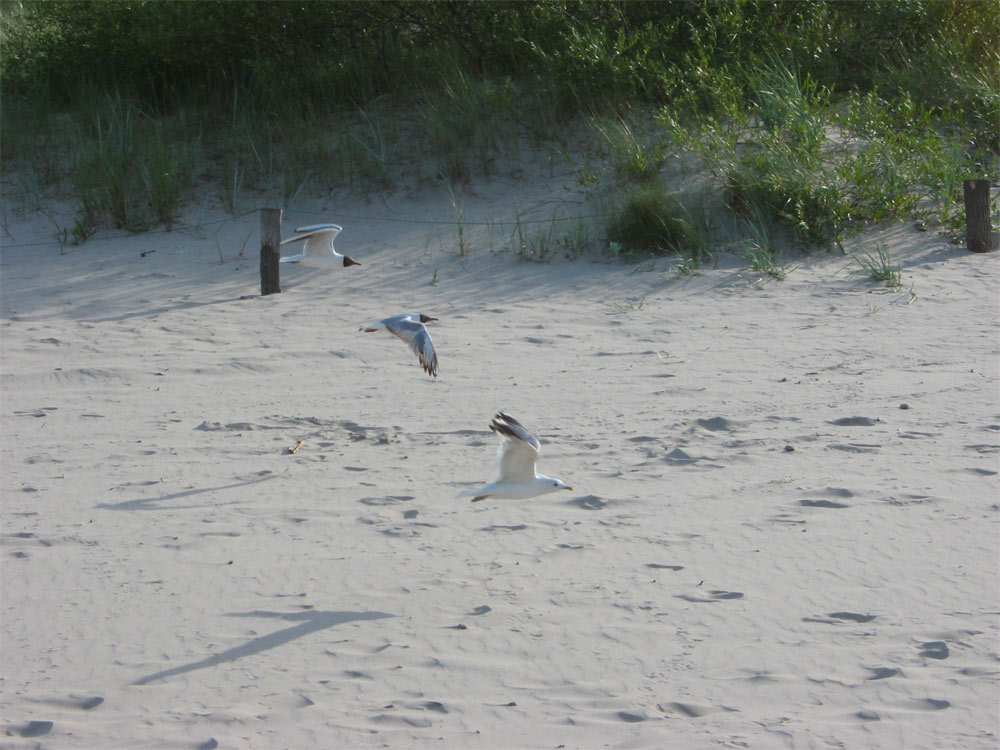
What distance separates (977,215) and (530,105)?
485 centimetres

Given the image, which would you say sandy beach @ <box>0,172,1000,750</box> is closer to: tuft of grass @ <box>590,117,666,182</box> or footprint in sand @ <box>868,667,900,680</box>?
footprint in sand @ <box>868,667,900,680</box>

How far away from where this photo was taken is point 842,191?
9195mm

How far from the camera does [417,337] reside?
5.23 metres

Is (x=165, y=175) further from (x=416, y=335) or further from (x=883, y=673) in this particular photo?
(x=883, y=673)

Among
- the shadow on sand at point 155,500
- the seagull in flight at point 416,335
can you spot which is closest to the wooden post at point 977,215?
the seagull in flight at point 416,335

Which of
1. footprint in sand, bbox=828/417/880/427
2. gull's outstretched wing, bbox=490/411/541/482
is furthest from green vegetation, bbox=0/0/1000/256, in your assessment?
gull's outstretched wing, bbox=490/411/541/482

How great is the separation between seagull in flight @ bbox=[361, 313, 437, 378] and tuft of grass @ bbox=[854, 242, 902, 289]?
436cm

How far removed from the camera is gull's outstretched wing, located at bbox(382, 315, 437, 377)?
5102mm

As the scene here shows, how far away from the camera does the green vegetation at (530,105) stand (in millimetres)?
9375

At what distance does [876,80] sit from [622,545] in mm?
8827

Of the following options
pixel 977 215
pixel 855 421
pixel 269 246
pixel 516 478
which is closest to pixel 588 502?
pixel 516 478

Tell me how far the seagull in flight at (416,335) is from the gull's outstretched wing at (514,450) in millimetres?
1108

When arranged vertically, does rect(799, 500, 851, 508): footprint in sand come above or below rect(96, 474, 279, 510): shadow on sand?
below

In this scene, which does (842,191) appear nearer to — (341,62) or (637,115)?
(637,115)
